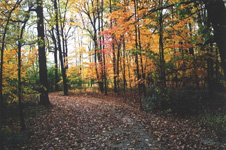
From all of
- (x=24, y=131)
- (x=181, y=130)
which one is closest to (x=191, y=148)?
(x=181, y=130)

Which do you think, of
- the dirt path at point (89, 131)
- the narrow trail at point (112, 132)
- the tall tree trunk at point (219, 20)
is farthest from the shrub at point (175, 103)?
the tall tree trunk at point (219, 20)

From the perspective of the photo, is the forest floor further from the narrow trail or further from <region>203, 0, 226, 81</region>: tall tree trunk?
<region>203, 0, 226, 81</region>: tall tree trunk

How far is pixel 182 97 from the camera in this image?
32.1 ft

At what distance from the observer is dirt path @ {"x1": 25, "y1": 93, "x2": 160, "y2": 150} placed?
5.76m

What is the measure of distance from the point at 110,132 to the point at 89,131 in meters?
1.06

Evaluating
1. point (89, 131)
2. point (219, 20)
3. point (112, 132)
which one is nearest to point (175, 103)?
point (112, 132)

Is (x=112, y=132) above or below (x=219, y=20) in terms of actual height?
below

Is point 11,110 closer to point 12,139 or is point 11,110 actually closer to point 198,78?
point 12,139

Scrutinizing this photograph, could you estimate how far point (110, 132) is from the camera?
22.5 feet

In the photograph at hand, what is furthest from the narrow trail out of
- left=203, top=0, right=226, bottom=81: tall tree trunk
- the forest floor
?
left=203, top=0, right=226, bottom=81: tall tree trunk

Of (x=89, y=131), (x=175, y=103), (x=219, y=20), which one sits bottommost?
(x=89, y=131)

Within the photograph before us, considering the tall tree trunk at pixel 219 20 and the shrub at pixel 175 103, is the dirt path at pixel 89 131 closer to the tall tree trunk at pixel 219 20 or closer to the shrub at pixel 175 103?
the shrub at pixel 175 103

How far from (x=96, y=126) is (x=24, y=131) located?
3.43 metres

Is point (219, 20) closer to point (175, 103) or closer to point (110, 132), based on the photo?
point (110, 132)
